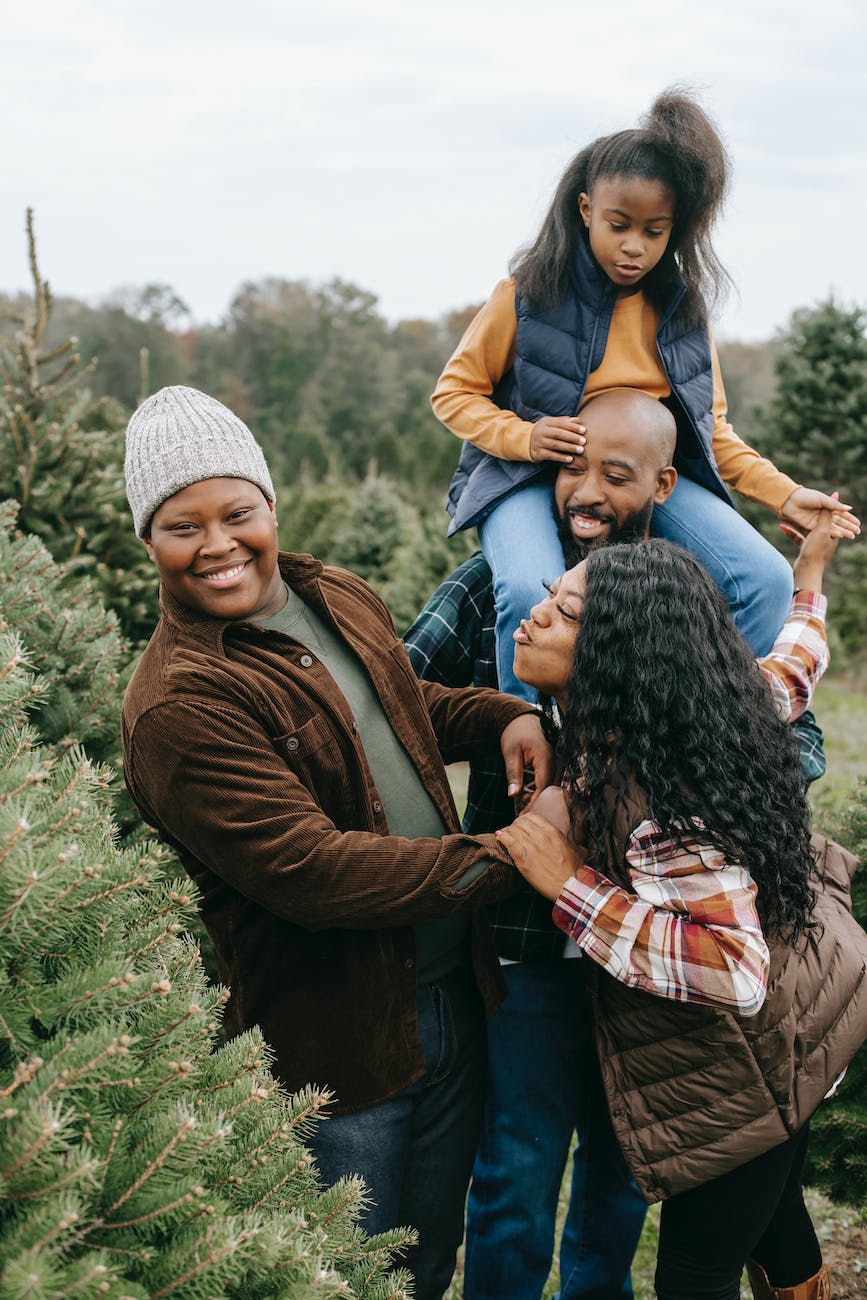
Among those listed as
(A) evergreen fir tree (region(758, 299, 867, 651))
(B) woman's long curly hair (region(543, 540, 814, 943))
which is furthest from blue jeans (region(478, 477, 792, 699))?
(A) evergreen fir tree (region(758, 299, 867, 651))

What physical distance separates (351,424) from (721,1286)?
120ft

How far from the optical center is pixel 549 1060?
249 cm

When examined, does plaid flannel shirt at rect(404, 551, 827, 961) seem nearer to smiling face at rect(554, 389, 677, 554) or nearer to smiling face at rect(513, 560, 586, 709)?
smiling face at rect(554, 389, 677, 554)

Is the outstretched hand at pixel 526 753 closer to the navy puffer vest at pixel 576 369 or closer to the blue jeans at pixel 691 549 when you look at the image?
the blue jeans at pixel 691 549

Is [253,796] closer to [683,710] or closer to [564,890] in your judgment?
[564,890]

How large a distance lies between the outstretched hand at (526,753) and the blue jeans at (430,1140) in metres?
0.48

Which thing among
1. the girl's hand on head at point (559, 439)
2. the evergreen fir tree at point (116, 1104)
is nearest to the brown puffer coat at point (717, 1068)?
the evergreen fir tree at point (116, 1104)

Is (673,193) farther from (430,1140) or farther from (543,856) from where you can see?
(430,1140)

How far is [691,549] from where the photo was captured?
9.13 feet

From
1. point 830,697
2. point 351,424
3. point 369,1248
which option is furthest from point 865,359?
point 351,424

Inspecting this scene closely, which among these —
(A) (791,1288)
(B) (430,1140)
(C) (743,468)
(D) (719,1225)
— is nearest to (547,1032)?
(B) (430,1140)

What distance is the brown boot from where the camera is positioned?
8.32ft

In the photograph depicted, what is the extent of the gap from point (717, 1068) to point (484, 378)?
1968 millimetres

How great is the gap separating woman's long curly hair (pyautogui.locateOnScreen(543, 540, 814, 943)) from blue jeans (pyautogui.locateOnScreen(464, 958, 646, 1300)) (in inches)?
24.8
